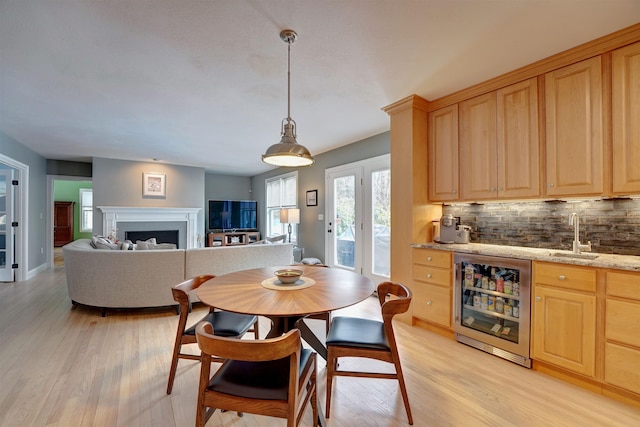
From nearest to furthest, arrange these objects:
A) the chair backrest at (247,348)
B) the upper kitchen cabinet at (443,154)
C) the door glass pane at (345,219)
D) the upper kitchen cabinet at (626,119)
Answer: the chair backrest at (247,348)
the upper kitchen cabinet at (626,119)
the upper kitchen cabinet at (443,154)
the door glass pane at (345,219)

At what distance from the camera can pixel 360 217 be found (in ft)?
15.0

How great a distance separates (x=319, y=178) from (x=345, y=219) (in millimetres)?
1079

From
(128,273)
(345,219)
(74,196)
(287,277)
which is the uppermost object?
(74,196)

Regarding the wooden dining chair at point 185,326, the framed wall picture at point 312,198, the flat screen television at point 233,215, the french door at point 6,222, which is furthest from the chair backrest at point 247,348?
the flat screen television at point 233,215

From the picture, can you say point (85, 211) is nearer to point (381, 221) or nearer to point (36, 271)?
point (36, 271)

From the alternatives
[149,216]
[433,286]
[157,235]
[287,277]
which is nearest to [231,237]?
[157,235]

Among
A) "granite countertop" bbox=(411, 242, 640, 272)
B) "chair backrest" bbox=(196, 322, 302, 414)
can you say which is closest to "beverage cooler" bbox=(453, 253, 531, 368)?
"granite countertop" bbox=(411, 242, 640, 272)

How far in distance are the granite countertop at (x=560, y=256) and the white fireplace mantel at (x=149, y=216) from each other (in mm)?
5760

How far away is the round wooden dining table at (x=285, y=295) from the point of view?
136 centimetres

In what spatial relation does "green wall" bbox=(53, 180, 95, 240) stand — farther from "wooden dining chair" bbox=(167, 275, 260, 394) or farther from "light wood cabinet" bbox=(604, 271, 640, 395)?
"light wood cabinet" bbox=(604, 271, 640, 395)

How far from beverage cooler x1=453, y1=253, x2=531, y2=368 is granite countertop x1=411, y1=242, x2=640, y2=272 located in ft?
0.16

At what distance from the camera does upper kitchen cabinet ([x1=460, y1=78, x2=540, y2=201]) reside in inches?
93.9

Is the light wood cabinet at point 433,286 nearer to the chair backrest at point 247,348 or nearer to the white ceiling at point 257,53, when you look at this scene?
the white ceiling at point 257,53

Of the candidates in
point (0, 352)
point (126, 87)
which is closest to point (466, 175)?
point (126, 87)
